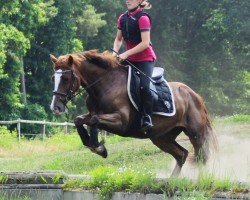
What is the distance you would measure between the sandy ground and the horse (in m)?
0.22

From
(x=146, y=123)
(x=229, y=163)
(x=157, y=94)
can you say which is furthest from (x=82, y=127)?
(x=229, y=163)

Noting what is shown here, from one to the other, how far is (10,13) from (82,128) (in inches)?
1320

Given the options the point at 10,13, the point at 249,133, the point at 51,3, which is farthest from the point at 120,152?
the point at 51,3

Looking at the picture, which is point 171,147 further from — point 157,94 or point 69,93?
point 69,93

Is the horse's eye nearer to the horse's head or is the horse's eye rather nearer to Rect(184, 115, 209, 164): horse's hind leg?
the horse's head

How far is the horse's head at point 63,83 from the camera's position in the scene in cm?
1216

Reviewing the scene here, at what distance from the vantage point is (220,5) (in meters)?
67.5

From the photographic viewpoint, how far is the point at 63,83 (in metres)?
12.3

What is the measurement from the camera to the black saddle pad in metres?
12.8

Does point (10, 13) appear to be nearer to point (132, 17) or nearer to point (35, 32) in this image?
point (35, 32)

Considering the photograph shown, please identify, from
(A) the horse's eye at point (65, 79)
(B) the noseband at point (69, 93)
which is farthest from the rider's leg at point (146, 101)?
(A) the horse's eye at point (65, 79)

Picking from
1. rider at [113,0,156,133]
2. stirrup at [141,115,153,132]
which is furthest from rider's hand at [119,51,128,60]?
stirrup at [141,115,153,132]

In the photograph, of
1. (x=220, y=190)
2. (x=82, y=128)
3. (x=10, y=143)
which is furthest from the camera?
(x=10, y=143)

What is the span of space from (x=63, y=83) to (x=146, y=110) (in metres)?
→ 1.43
